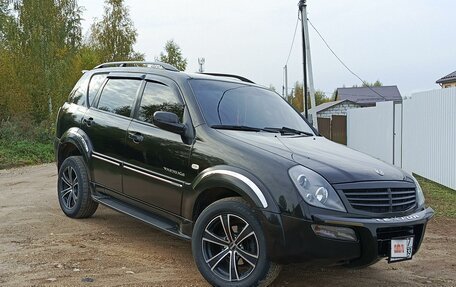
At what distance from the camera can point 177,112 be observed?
16.5ft

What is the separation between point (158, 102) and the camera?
17.4 ft

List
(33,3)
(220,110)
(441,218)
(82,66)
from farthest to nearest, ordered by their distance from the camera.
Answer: (82,66)
(33,3)
(441,218)
(220,110)

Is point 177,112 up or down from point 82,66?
down

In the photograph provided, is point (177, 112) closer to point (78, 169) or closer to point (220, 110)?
point (220, 110)

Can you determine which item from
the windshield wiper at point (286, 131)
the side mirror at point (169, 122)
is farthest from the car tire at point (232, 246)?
the windshield wiper at point (286, 131)

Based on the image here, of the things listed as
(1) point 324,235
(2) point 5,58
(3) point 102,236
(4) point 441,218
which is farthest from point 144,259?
(2) point 5,58

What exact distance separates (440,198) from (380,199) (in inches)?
244

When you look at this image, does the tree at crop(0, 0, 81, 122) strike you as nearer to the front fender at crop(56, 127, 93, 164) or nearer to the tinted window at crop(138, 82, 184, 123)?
the front fender at crop(56, 127, 93, 164)

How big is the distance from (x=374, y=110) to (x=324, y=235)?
1342cm

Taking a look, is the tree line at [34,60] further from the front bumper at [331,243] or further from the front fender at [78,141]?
the front bumper at [331,243]

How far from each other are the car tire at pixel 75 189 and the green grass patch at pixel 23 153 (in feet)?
29.6

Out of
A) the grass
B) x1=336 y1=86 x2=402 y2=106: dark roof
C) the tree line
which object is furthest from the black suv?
x1=336 y1=86 x2=402 y2=106: dark roof

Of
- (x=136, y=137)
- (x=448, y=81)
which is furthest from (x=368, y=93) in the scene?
(x=136, y=137)

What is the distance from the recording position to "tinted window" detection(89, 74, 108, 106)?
→ 645 centimetres
